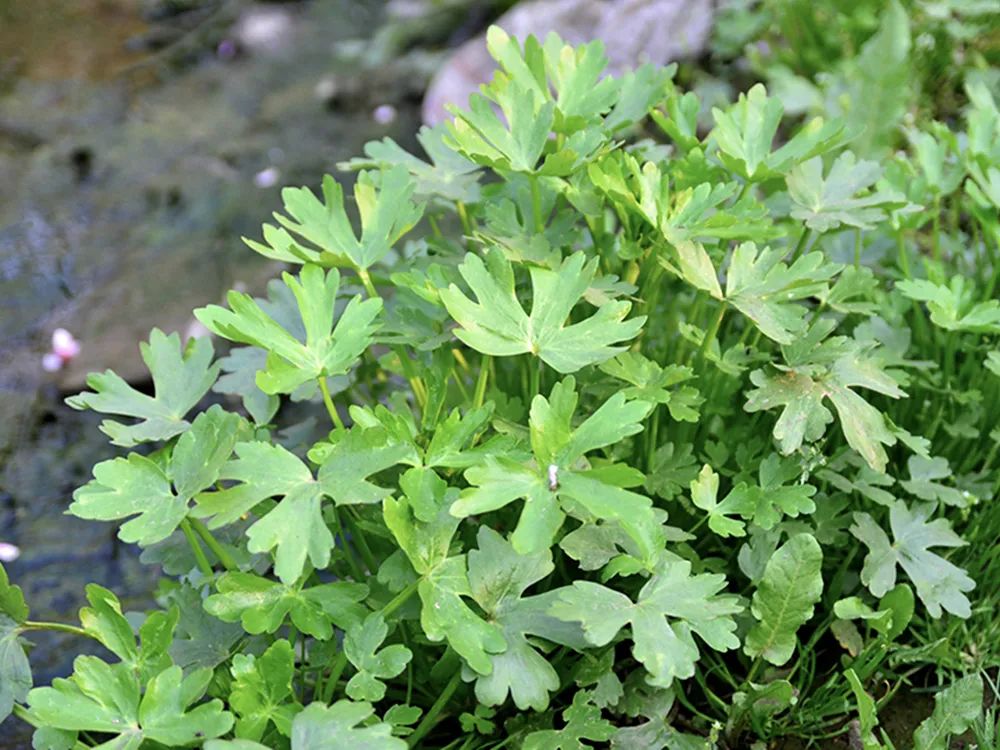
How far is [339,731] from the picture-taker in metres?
1.12

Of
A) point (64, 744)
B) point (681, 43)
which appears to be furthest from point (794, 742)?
point (681, 43)

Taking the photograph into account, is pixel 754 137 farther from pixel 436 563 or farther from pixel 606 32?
pixel 606 32

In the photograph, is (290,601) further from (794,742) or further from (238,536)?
(794,742)

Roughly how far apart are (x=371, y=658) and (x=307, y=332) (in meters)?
0.45

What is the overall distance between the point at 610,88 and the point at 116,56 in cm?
345

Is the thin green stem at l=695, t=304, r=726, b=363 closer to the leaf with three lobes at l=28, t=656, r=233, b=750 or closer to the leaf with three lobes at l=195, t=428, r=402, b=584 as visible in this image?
the leaf with three lobes at l=195, t=428, r=402, b=584

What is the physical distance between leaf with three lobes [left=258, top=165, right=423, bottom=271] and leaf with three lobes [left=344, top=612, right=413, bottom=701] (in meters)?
0.57

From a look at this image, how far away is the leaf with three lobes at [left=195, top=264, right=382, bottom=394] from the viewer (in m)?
1.29

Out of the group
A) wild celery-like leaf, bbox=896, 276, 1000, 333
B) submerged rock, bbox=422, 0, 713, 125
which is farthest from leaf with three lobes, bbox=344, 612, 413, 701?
submerged rock, bbox=422, 0, 713, 125

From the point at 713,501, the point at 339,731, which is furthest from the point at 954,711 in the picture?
the point at 339,731

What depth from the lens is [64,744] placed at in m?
1.24

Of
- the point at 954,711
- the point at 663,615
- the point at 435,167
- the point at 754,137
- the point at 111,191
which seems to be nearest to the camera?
the point at 663,615

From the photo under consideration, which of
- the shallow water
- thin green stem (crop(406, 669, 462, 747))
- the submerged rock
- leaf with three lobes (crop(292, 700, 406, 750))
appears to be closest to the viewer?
leaf with three lobes (crop(292, 700, 406, 750))

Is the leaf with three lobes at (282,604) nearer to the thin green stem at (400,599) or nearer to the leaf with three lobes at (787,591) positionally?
the thin green stem at (400,599)
